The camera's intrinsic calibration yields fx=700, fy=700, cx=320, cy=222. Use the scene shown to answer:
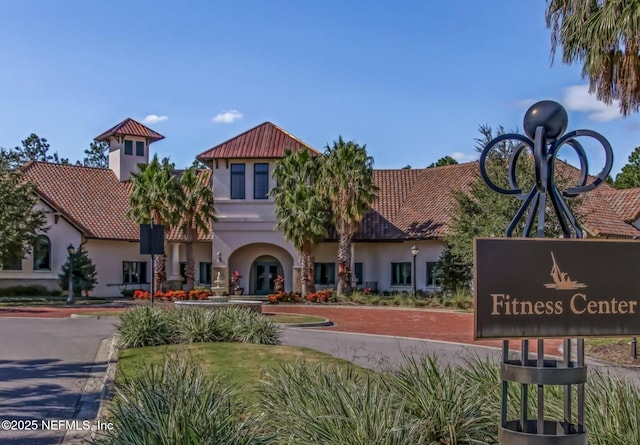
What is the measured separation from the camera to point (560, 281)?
4785 millimetres

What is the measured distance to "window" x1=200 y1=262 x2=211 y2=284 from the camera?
42.4m

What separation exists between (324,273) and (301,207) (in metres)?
6.00

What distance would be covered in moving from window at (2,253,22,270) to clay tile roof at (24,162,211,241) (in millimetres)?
3404

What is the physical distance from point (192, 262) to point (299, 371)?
33509 mm

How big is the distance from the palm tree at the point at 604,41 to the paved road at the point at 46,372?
42.5ft

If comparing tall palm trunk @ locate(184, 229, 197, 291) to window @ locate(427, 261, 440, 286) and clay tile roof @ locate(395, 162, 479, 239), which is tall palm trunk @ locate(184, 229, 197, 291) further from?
window @ locate(427, 261, 440, 286)

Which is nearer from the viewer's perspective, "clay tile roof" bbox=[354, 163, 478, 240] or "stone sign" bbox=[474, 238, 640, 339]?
"stone sign" bbox=[474, 238, 640, 339]

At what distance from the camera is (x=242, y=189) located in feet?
134

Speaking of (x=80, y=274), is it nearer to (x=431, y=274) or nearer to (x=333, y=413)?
(x=431, y=274)

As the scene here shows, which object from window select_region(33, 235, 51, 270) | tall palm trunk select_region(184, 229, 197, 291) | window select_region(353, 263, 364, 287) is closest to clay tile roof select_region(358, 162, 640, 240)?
window select_region(353, 263, 364, 287)

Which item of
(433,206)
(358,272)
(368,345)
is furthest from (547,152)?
(358,272)

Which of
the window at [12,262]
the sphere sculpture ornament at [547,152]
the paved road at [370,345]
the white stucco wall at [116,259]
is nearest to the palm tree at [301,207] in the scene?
the white stucco wall at [116,259]

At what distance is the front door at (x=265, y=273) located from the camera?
138 feet

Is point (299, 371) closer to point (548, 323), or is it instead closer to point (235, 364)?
point (548, 323)
